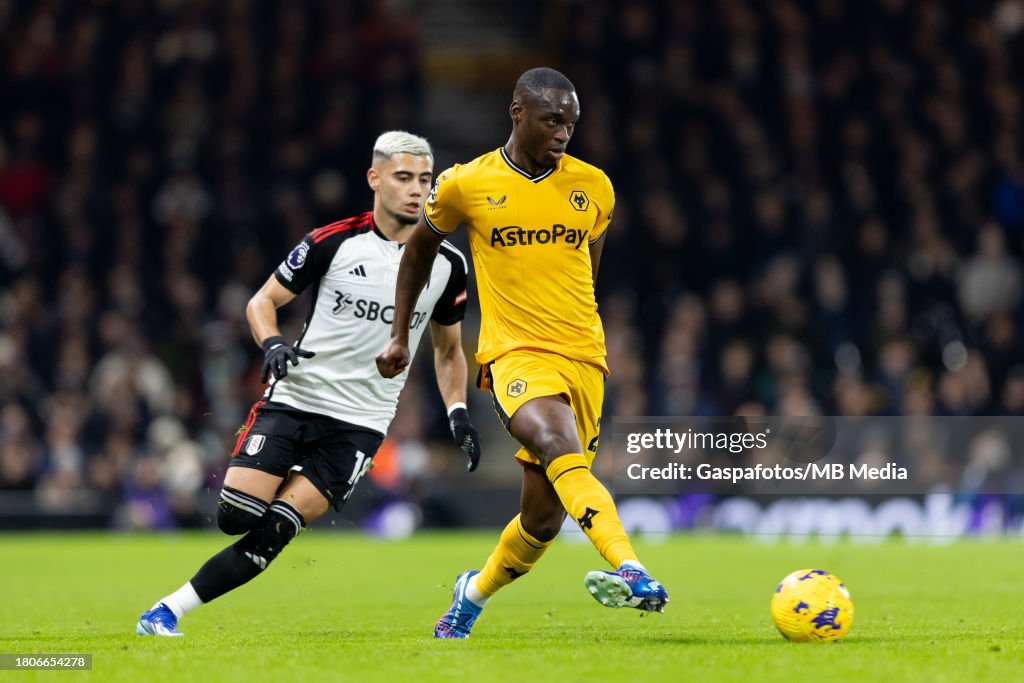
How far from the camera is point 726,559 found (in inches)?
557

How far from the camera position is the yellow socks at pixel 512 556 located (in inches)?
289

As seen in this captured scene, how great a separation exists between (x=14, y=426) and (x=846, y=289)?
10.0 metres

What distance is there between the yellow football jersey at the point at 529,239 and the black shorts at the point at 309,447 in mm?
1144

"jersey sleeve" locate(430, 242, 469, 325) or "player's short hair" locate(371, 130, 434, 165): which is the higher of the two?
"player's short hair" locate(371, 130, 434, 165)

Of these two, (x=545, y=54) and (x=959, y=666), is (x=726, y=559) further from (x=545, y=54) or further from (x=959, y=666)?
(x=545, y=54)

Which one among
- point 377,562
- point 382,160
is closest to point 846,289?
point 377,562

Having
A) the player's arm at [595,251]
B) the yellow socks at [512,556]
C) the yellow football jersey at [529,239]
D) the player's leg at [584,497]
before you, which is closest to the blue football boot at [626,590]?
the player's leg at [584,497]

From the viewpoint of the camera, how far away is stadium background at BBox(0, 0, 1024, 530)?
18.1 metres

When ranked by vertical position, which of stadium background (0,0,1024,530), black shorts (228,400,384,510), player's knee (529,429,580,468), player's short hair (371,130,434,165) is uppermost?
stadium background (0,0,1024,530)

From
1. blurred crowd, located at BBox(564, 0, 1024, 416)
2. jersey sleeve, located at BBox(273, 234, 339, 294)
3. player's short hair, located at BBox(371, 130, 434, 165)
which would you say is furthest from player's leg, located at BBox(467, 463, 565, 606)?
blurred crowd, located at BBox(564, 0, 1024, 416)

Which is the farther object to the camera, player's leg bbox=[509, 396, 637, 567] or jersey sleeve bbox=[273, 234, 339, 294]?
jersey sleeve bbox=[273, 234, 339, 294]

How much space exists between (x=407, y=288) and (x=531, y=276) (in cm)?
62

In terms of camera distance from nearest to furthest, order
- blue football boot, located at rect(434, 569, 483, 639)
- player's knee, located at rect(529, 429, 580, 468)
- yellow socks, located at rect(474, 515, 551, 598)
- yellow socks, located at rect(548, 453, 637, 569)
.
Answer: yellow socks, located at rect(548, 453, 637, 569) → player's knee, located at rect(529, 429, 580, 468) → yellow socks, located at rect(474, 515, 551, 598) → blue football boot, located at rect(434, 569, 483, 639)

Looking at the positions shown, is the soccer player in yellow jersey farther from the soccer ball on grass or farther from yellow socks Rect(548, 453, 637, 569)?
the soccer ball on grass
